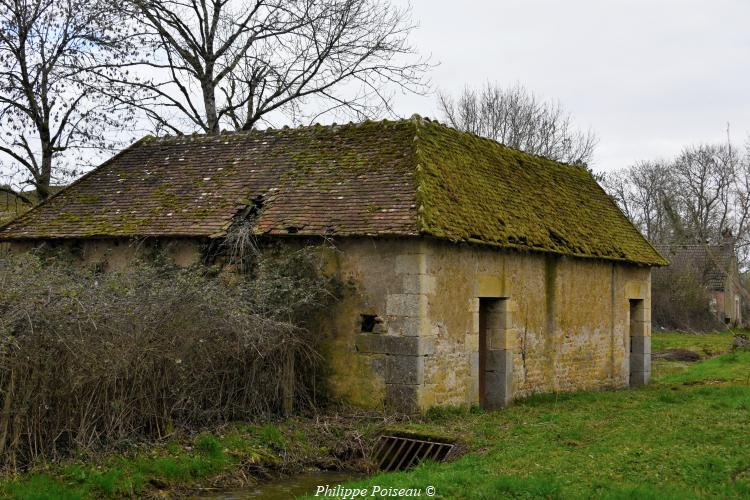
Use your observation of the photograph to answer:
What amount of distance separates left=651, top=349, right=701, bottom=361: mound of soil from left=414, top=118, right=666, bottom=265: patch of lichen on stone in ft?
27.4

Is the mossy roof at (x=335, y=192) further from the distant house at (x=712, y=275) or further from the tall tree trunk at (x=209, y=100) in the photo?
the distant house at (x=712, y=275)

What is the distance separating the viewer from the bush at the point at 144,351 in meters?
8.27

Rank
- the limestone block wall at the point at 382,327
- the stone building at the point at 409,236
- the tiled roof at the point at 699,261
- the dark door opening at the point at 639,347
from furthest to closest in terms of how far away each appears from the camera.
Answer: the tiled roof at the point at 699,261, the dark door opening at the point at 639,347, the stone building at the point at 409,236, the limestone block wall at the point at 382,327

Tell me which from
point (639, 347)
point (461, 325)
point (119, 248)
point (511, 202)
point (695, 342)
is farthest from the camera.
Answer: point (695, 342)

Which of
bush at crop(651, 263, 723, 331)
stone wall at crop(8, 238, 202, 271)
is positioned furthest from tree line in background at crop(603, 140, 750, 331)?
stone wall at crop(8, 238, 202, 271)

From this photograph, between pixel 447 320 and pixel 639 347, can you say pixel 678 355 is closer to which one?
pixel 639 347

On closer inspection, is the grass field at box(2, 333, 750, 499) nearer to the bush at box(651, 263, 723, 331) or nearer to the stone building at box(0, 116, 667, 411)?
the stone building at box(0, 116, 667, 411)

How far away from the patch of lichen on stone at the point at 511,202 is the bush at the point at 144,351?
2.24 m

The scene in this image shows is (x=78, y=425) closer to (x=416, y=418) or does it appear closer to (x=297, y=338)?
(x=297, y=338)

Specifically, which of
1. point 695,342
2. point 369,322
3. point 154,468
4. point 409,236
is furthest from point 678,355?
point 154,468

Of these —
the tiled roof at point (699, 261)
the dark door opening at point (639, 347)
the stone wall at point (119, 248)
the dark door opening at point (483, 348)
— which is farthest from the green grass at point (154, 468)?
the tiled roof at point (699, 261)

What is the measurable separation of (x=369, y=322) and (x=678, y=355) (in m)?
→ 18.2

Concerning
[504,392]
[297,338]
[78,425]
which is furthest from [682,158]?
[78,425]

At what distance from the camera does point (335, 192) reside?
512 inches
